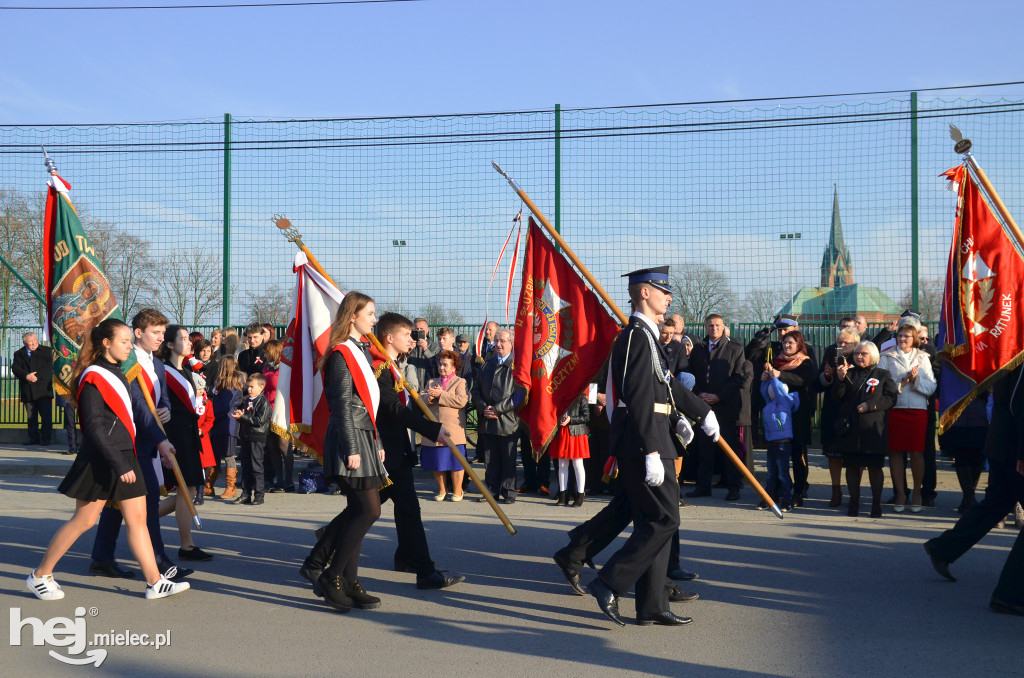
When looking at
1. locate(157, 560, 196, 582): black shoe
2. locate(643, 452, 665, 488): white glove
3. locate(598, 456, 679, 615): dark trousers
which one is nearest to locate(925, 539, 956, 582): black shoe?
locate(598, 456, 679, 615): dark trousers

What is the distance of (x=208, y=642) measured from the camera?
499 centimetres

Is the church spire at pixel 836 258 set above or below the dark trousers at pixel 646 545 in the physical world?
above

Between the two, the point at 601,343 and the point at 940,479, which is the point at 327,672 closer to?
the point at 601,343

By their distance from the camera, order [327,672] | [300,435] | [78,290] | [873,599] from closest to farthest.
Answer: [327,672] → [873,599] → [300,435] → [78,290]

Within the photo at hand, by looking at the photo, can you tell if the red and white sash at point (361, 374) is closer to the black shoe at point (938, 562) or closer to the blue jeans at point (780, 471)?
the black shoe at point (938, 562)

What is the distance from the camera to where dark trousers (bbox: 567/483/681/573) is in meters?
5.96

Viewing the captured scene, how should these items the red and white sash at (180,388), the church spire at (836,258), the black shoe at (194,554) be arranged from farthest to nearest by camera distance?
the church spire at (836,258), the black shoe at (194,554), the red and white sash at (180,388)

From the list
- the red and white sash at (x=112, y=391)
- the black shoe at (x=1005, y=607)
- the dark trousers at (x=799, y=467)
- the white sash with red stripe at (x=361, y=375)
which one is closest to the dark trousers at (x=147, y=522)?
the red and white sash at (x=112, y=391)

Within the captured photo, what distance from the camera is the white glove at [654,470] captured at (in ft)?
17.1

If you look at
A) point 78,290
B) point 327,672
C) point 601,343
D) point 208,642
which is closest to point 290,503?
point 78,290

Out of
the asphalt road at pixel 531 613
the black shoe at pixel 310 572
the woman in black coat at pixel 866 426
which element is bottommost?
the asphalt road at pixel 531 613

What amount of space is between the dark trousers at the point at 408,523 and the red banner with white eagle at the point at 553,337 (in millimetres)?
1682

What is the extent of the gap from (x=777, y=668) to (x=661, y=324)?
21.2 ft

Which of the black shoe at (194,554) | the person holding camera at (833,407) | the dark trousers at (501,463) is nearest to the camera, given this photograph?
the black shoe at (194,554)
